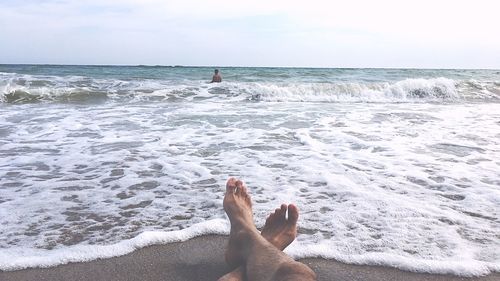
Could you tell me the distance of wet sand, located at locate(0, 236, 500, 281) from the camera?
2.26 meters

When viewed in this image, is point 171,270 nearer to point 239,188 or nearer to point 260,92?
point 239,188

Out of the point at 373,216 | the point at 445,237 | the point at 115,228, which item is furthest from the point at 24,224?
the point at 445,237

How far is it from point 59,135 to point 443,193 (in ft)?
16.9

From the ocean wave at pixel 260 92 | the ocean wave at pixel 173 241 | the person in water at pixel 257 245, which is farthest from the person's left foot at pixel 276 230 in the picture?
the ocean wave at pixel 260 92

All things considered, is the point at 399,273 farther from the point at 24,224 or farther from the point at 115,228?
the point at 24,224

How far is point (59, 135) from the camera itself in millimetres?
6180

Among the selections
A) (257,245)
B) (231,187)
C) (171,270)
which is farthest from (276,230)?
(171,270)

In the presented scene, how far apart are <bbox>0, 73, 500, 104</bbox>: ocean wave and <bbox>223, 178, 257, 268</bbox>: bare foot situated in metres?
9.97

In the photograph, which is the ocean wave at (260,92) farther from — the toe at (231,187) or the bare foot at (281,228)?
the bare foot at (281,228)

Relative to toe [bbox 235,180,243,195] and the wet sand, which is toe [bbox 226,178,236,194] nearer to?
toe [bbox 235,180,243,195]

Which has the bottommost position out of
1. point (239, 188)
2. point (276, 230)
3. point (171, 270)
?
point (171, 270)

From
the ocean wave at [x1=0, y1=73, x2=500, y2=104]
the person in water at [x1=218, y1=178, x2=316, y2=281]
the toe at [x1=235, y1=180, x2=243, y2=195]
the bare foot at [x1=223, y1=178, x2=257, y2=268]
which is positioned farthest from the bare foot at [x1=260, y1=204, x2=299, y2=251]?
the ocean wave at [x1=0, y1=73, x2=500, y2=104]

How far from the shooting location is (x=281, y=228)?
2.47 metres

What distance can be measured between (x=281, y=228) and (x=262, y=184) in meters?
1.31
